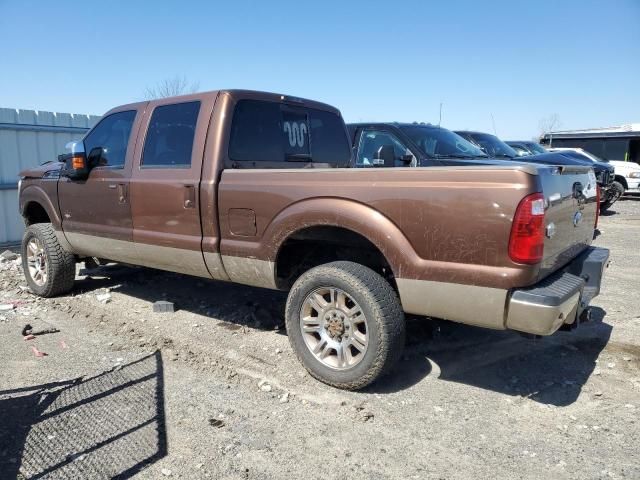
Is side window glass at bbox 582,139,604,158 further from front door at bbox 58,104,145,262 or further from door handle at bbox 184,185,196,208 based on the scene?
door handle at bbox 184,185,196,208

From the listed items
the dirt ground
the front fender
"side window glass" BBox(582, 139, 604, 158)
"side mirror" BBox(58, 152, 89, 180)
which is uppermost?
"side window glass" BBox(582, 139, 604, 158)

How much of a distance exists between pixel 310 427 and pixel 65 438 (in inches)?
54.9

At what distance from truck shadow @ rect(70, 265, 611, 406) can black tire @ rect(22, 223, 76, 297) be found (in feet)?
2.28

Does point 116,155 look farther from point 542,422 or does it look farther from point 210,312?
point 542,422

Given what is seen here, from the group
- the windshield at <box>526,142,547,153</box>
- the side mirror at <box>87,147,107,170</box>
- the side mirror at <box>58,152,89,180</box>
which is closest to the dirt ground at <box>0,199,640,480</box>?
the side mirror at <box>58,152,89,180</box>

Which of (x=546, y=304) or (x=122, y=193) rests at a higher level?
(x=122, y=193)

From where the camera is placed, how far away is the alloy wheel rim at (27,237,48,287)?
227 inches

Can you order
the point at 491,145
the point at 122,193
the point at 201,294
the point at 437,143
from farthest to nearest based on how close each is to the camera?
1. the point at 491,145
2. the point at 437,143
3. the point at 201,294
4. the point at 122,193

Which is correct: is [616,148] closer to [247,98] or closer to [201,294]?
[201,294]

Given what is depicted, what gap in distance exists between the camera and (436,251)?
293 cm

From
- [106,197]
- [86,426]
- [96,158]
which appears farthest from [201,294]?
[86,426]

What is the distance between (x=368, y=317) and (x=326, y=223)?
67cm

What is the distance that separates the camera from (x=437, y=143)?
6363mm

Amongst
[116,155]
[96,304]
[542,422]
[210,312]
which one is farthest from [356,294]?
[96,304]
